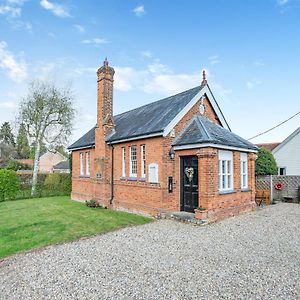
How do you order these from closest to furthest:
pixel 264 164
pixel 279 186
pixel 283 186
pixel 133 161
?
1. pixel 133 161
2. pixel 279 186
3. pixel 283 186
4. pixel 264 164

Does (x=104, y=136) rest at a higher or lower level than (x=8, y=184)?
higher

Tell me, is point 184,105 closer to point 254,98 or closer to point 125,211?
point 125,211

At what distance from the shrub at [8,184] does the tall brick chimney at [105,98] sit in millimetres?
11035

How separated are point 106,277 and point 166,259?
5.92 feet

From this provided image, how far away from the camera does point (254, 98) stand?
18953mm

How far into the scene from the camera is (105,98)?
16578mm

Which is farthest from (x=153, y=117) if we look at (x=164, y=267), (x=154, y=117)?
(x=164, y=267)

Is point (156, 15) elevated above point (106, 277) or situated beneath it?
elevated above

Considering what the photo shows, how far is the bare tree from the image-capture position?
28.0 metres

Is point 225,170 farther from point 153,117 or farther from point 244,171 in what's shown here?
point 153,117

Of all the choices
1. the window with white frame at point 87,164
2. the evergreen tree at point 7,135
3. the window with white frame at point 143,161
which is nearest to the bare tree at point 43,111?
the window with white frame at point 87,164

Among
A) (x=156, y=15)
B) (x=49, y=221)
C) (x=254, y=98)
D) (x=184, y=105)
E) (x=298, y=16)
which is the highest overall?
(x=156, y=15)

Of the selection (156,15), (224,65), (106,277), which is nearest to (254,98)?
(224,65)

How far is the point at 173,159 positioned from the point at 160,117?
8.86ft
